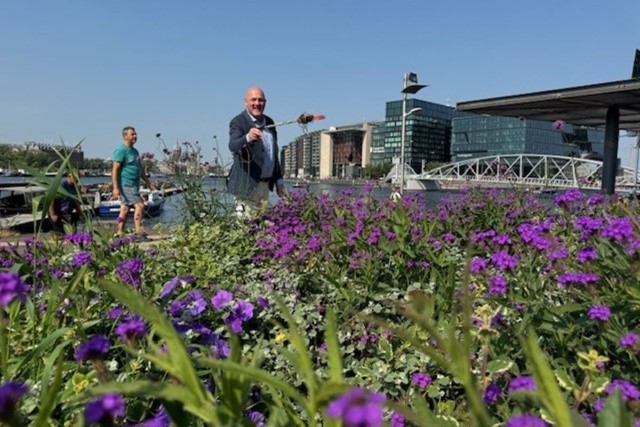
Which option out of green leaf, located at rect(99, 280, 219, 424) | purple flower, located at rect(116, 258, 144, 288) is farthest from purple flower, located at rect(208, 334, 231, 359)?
green leaf, located at rect(99, 280, 219, 424)

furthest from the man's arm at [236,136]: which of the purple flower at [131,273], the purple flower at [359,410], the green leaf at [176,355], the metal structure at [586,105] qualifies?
the metal structure at [586,105]

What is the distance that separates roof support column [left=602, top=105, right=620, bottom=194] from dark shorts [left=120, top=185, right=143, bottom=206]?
29.8ft

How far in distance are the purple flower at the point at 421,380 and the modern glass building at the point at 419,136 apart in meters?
72.0

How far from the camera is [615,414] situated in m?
0.55

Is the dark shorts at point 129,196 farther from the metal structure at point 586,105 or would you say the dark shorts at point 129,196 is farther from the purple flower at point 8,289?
the metal structure at point 586,105

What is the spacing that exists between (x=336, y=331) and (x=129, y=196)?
516 cm

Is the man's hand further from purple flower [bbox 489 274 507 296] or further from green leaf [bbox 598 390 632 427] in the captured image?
green leaf [bbox 598 390 632 427]

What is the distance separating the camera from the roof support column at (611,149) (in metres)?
10.3

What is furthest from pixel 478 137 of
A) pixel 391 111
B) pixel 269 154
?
pixel 269 154

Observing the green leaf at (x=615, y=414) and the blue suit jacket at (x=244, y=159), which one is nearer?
the green leaf at (x=615, y=414)

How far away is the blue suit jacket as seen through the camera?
A: 14.6ft

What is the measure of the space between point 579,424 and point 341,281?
1515 mm

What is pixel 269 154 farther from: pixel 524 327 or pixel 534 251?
pixel 524 327

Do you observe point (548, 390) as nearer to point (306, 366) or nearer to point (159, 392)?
point (306, 366)
